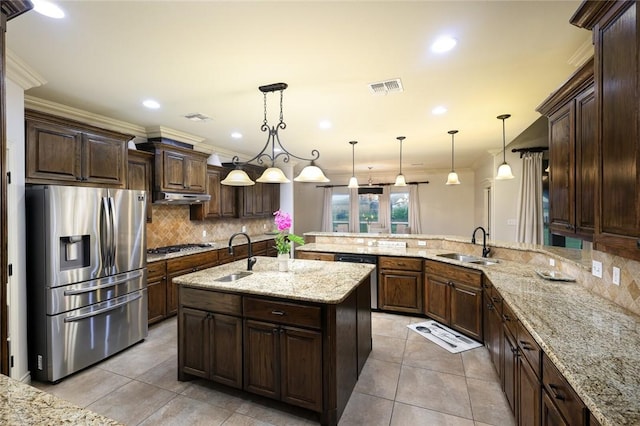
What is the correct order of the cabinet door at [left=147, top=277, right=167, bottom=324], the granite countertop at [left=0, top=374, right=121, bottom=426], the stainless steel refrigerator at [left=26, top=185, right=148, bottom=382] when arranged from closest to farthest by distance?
the granite countertop at [left=0, top=374, right=121, bottom=426] → the stainless steel refrigerator at [left=26, top=185, right=148, bottom=382] → the cabinet door at [left=147, top=277, right=167, bottom=324]

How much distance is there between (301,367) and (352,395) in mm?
639

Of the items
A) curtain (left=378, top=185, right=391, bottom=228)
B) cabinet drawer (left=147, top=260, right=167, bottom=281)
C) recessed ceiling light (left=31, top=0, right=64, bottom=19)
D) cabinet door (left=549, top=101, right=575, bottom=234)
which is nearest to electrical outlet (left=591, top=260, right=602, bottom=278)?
cabinet door (left=549, top=101, right=575, bottom=234)

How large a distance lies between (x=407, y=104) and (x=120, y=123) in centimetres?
371

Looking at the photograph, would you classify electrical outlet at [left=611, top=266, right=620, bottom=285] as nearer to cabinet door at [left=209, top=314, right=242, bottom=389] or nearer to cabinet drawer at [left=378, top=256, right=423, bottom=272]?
cabinet drawer at [left=378, top=256, right=423, bottom=272]

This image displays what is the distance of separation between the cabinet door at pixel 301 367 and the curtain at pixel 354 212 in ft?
24.6

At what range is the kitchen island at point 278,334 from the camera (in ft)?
6.70

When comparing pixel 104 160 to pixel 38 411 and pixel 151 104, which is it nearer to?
pixel 151 104

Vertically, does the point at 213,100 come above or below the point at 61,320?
above

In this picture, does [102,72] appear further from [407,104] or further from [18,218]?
[407,104]

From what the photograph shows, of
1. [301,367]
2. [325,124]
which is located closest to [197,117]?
[325,124]

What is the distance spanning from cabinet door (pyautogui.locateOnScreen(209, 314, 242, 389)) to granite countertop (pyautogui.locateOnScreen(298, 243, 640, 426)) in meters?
1.97

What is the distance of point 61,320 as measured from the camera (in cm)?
262

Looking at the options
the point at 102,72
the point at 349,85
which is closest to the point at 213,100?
the point at 102,72

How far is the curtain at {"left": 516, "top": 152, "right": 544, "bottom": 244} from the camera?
566cm
